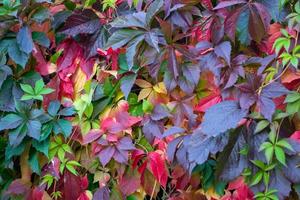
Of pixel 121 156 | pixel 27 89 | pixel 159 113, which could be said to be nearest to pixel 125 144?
pixel 121 156

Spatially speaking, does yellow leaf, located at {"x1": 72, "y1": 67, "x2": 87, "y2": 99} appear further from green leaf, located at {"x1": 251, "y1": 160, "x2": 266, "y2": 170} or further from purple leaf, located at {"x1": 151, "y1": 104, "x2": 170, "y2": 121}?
green leaf, located at {"x1": 251, "y1": 160, "x2": 266, "y2": 170}

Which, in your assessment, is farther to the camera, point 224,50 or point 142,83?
point 142,83

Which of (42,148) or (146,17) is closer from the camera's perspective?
(146,17)

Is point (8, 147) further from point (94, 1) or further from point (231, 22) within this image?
point (231, 22)

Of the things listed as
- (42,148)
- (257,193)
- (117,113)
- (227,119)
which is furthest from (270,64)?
(42,148)

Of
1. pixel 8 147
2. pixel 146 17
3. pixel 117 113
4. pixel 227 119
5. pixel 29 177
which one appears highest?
pixel 146 17

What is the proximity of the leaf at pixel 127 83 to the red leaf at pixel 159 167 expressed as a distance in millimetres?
215

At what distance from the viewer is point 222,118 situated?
1368 mm

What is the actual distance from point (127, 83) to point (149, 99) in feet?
0.30

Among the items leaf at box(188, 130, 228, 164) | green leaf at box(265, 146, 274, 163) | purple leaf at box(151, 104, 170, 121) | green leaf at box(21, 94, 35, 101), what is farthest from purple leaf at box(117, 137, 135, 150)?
green leaf at box(265, 146, 274, 163)

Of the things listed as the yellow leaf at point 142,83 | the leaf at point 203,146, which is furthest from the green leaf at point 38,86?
the leaf at point 203,146

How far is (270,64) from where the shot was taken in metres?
1.49

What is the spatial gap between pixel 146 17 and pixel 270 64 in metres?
0.41

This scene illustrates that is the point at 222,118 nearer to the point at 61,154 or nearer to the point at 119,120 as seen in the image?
the point at 119,120
